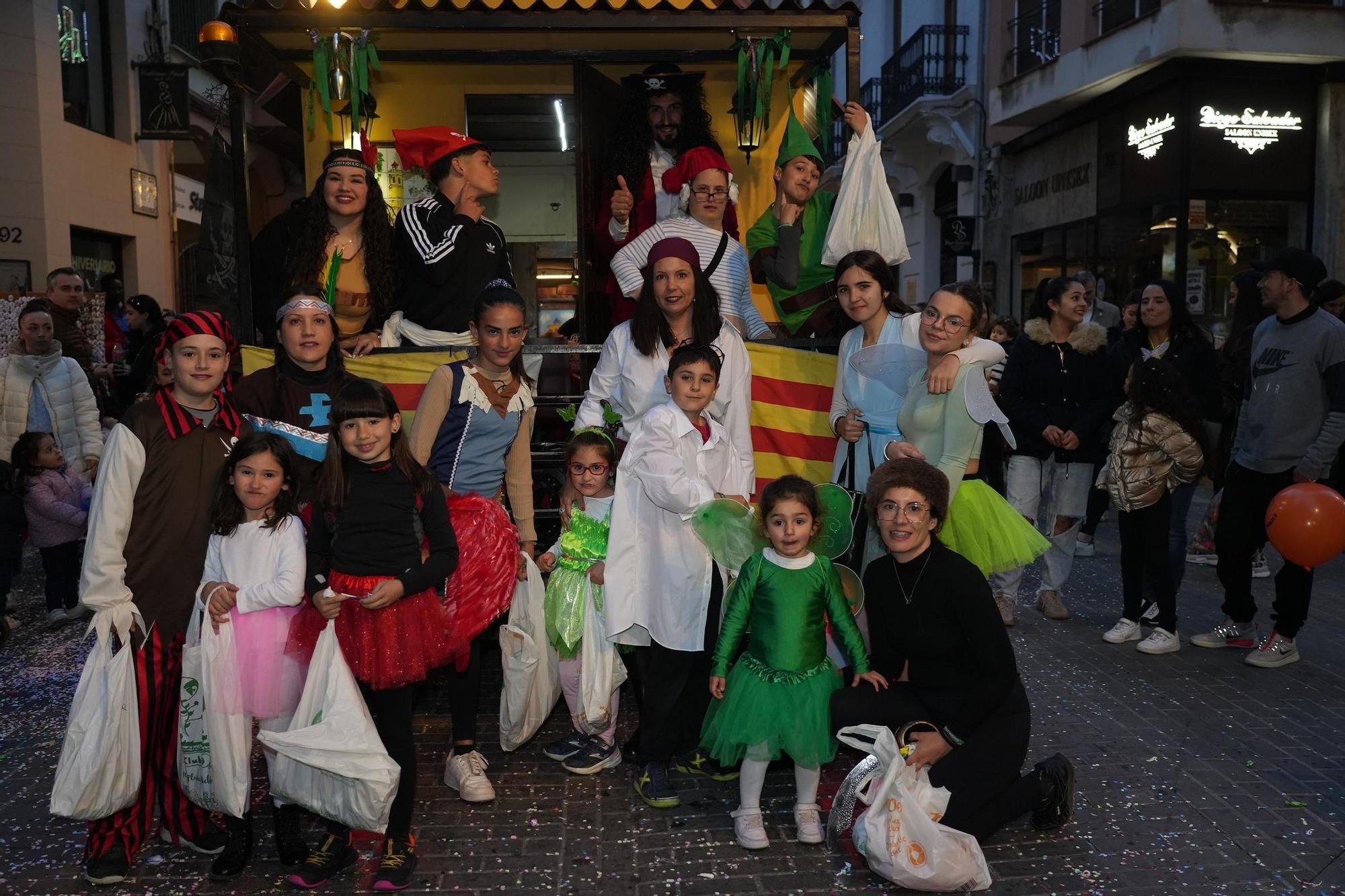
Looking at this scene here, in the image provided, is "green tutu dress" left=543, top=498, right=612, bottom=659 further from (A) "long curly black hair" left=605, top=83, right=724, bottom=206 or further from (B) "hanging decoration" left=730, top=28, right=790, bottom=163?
(B) "hanging decoration" left=730, top=28, right=790, bottom=163

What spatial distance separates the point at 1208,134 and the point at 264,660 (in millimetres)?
14521

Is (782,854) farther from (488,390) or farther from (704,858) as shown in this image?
(488,390)

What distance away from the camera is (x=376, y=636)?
3504 mm

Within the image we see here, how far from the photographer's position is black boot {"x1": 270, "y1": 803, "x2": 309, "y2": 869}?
352 cm

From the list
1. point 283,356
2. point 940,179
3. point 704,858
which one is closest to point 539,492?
point 283,356

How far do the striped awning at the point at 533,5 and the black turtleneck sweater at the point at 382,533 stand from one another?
128 inches

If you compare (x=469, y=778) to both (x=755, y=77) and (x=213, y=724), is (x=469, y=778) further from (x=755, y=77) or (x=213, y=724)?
(x=755, y=77)

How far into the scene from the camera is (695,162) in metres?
5.32

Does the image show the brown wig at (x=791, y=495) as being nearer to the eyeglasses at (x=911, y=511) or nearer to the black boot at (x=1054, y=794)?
the eyeglasses at (x=911, y=511)

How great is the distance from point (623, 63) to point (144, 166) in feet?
45.4

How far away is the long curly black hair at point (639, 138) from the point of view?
6.66 metres

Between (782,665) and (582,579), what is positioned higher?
(582,579)

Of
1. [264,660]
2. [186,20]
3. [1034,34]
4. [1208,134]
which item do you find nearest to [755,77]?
[264,660]

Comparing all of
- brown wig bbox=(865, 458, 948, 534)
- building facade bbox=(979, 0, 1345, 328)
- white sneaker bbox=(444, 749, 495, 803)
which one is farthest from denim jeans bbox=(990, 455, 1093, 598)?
building facade bbox=(979, 0, 1345, 328)
